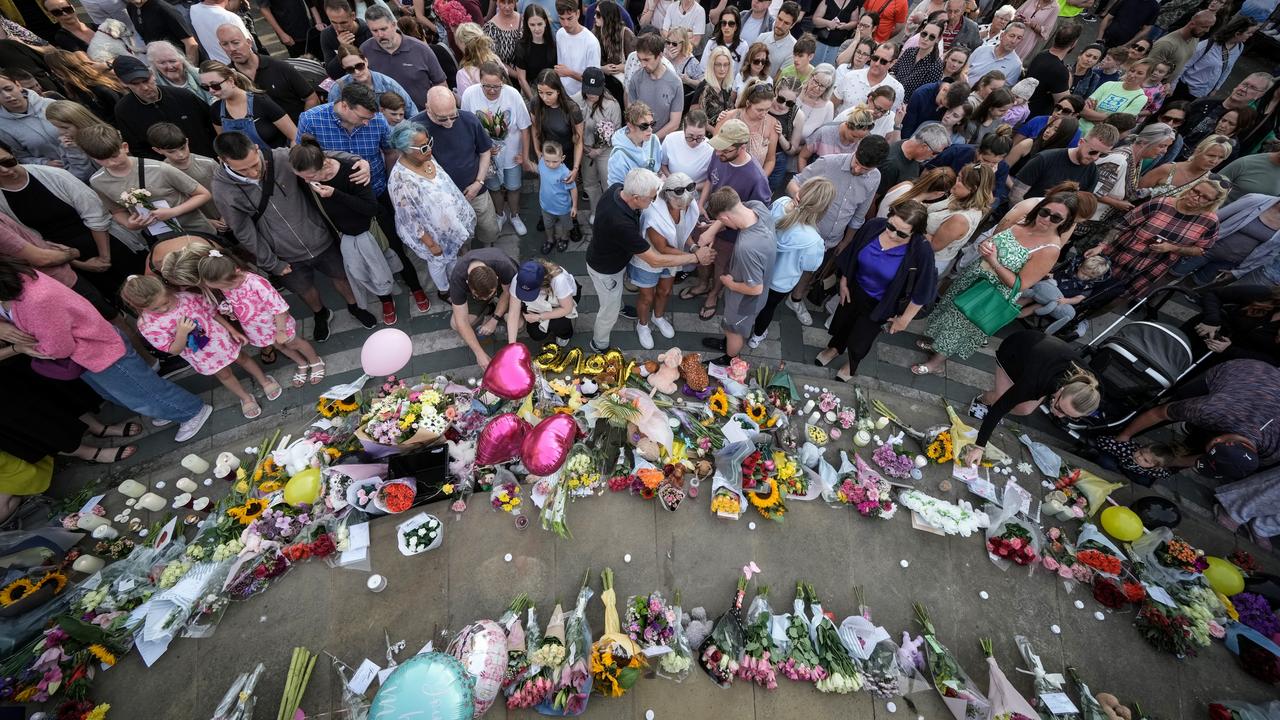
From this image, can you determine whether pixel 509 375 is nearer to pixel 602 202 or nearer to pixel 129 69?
pixel 602 202

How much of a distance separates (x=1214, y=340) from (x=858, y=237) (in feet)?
11.9

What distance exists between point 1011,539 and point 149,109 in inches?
350

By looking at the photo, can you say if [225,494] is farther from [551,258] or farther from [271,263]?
[551,258]

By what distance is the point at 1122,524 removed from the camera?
14.5 feet

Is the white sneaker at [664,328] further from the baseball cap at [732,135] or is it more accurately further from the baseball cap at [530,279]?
the baseball cap at [732,135]

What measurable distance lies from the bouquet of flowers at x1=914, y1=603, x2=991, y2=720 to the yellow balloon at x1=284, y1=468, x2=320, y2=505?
505cm

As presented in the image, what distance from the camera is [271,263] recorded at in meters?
4.60

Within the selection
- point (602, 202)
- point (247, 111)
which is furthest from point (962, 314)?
point (247, 111)

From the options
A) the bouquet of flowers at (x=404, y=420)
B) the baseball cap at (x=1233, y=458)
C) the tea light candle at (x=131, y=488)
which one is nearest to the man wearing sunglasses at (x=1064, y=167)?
the baseball cap at (x=1233, y=458)

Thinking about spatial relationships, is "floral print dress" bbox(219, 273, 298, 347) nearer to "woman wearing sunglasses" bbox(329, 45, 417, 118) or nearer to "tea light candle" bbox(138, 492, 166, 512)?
"tea light candle" bbox(138, 492, 166, 512)

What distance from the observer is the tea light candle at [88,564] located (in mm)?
3854

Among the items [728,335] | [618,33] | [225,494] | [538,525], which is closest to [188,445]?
[225,494]

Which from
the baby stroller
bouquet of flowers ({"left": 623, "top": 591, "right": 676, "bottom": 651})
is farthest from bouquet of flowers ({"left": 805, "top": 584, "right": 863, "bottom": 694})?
the baby stroller

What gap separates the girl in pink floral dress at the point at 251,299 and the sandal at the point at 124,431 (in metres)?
1.55
